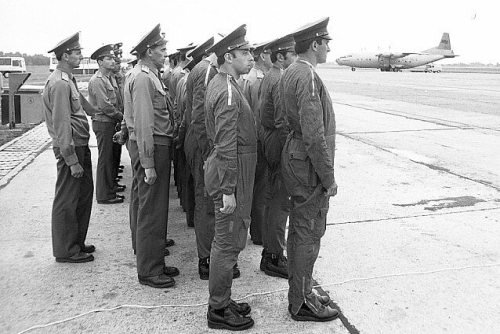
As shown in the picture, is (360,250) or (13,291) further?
(360,250)

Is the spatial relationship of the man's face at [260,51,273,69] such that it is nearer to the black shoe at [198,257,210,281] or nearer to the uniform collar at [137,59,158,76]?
the uniform collar at [137,59,158,76]

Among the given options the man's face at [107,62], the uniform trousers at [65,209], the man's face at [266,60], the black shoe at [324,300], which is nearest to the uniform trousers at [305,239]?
the black shoe at [324,300]

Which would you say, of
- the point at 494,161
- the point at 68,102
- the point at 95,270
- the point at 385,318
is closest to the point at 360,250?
the point at 385,318

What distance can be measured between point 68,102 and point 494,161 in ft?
24.4

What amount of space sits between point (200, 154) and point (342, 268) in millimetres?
1598

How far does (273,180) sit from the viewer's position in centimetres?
457

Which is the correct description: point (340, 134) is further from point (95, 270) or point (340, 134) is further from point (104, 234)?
point (95, 270)

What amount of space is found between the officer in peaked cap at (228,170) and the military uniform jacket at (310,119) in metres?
0.30

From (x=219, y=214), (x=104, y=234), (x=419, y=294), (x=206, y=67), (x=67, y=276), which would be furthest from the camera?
(x=104, y=234)

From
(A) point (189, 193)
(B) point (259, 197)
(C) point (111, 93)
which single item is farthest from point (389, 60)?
(B) point (259, 197)

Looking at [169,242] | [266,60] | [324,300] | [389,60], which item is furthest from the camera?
[389,60]

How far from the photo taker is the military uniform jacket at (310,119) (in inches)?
132

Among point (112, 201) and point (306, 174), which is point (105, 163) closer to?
point (112, 201)

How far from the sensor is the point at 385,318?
3.56 meters
